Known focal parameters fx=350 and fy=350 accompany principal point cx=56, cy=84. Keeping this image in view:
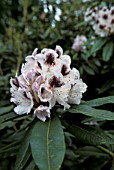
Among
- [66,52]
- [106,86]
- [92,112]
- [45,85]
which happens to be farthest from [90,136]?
[66,52]

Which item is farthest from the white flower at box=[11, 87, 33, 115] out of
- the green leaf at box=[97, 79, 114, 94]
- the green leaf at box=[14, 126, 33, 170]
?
the green leaf at box=[97, 79, 114, 94]

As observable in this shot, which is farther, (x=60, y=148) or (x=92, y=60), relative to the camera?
(x=92, y=60)

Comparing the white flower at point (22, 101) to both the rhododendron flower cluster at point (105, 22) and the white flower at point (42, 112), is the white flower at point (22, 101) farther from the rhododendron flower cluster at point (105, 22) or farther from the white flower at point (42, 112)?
the rhododendron flower cluster at point (105, 22)

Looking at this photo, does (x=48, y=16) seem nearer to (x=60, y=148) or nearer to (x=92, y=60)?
(x=92, y=60)

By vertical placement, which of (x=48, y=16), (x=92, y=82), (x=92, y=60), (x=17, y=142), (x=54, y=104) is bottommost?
(x=17, y=142)

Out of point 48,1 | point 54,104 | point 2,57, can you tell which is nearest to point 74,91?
point 54,104
